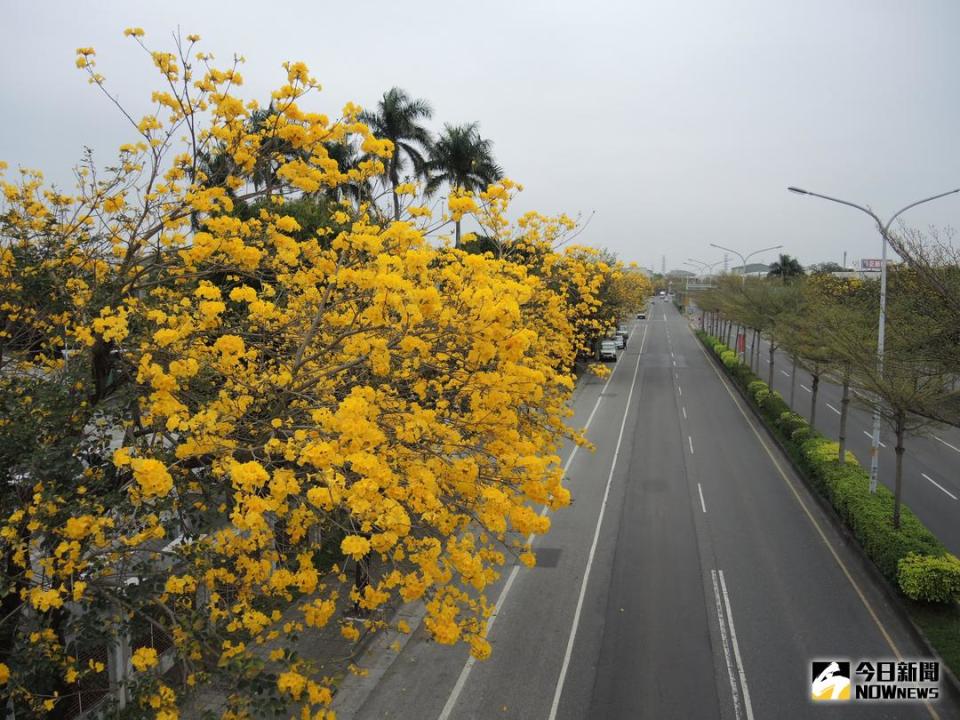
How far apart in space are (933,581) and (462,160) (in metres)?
23.1

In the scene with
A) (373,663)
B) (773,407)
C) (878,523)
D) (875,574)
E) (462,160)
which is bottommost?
(373,663)

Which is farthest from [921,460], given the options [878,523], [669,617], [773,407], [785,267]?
[785,267]

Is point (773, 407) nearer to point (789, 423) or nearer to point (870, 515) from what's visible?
point (789, 423)

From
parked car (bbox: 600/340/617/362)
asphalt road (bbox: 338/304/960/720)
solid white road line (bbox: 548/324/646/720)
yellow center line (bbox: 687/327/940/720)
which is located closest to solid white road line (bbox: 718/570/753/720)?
asphalt road (bbox: 338/304/960/720)

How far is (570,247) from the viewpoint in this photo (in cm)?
1541

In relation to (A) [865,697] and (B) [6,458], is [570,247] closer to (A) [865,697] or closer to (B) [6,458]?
(A) [865,697]

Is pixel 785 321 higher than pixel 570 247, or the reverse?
pixel 570 247

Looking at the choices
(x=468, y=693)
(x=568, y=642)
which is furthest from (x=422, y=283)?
(x=568, y=642)

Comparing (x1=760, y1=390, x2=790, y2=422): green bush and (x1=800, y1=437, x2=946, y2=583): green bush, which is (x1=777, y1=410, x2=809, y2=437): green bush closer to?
(x1=760, y1=390, x2=790, y2=422): green bush

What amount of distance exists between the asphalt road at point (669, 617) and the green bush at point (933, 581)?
69cm

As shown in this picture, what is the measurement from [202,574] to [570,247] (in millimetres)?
11833

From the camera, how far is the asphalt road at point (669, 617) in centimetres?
896

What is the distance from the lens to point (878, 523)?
12938 mm

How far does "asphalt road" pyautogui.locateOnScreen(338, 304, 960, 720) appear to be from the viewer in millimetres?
8961
